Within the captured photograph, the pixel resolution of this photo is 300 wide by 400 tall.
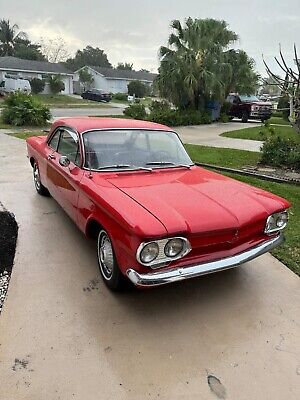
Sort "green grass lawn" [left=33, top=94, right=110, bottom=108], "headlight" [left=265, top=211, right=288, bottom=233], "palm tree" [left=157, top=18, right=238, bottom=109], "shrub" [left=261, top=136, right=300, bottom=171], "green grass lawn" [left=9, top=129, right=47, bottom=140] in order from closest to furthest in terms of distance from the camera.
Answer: "headlight" [left=265, top=211, right=288, bottom=233] → "shrub" [left=261, top=136, right=300, bottom=171] → "green grass lawn" [left=9, top=129, right=47, bottom=140] → "palm tree" [left=157, top=18, right=238, bottom=109] → "green grass lawn" [left=33, top=94, right=110, bottom=108]

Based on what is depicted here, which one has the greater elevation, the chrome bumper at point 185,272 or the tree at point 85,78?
the tree at point 85,78

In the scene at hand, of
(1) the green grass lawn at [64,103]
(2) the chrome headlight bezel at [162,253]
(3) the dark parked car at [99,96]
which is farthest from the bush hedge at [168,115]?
(3) the dark parked car at [99,96]

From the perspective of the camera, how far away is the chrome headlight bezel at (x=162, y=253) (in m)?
2.47

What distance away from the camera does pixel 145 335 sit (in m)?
2.63

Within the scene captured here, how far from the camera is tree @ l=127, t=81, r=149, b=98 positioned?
47.2m

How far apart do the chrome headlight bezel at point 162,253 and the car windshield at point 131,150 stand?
133cm

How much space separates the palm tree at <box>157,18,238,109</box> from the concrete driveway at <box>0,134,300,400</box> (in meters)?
14.6

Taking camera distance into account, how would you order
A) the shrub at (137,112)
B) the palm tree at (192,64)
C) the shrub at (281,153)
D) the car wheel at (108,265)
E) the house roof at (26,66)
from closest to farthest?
the car wheel at (108,265) < the shrub at (281,153) < the palm tree at (192,64) < the shrub at (137,112) < the house roof at (26,66)

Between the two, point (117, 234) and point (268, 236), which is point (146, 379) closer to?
point (117, 234)

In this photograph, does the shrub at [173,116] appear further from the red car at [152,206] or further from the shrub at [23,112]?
the red car at [152,206]

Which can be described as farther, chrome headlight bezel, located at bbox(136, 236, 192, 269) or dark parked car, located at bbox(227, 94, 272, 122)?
dark parked car, located at bbox(227, 94, 272, 122)

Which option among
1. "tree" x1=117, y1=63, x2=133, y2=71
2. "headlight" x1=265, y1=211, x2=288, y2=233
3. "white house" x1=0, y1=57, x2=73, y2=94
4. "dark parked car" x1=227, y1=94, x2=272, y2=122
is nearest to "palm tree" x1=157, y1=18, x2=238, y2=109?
"dark parked car" x1=227, y1=94, x2=272, y2=122

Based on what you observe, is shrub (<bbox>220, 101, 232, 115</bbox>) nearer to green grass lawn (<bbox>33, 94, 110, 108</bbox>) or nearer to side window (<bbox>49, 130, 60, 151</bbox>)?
green grass lawn (<bbox>33, 94, 110, 108</bbox>)

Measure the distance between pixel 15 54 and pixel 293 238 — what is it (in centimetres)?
A: 6042
